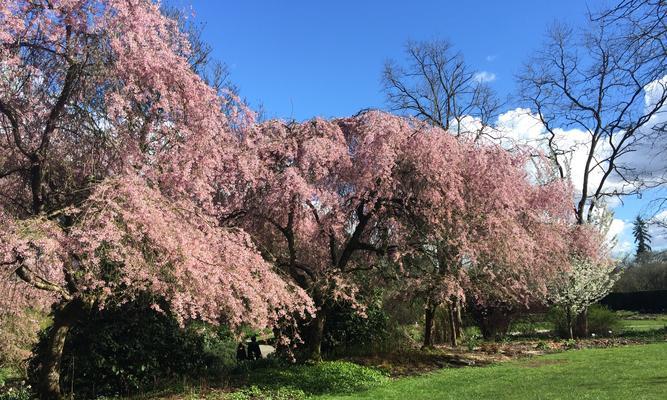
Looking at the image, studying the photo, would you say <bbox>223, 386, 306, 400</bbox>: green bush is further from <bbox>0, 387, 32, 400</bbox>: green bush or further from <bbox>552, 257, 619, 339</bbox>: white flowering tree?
<bbox>552, 257, 619, 339</bbox>: white flowering tree

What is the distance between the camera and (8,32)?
6.56 m

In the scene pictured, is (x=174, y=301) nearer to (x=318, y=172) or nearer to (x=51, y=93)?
(x=51, y=93)

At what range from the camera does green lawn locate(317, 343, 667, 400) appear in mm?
8570

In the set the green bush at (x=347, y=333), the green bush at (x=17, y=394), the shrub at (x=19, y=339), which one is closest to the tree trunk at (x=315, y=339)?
the green bush at (x=347, y=333)

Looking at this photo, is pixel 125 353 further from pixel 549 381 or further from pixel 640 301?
pixel 640 301

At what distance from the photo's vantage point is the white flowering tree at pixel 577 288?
19.3 metres

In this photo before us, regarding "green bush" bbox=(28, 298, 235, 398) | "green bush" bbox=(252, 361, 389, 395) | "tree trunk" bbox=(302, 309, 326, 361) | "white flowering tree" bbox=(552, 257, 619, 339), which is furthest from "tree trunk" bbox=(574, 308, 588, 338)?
"green bush" bbox=(28, 298, 235, 398)

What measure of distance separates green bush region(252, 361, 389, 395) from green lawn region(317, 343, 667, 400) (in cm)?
49

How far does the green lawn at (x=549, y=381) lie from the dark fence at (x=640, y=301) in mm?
24655

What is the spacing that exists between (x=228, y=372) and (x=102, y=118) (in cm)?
610


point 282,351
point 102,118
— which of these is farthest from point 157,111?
point 282,351

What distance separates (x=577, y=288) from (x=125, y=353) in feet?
52.5

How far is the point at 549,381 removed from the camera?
391 inches

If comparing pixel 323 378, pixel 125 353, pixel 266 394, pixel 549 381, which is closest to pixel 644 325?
pixel 549 381
